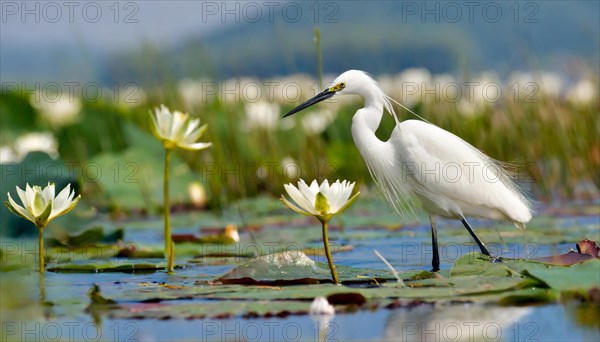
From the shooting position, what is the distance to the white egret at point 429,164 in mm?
4879

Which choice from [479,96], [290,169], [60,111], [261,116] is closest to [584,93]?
[479,96]

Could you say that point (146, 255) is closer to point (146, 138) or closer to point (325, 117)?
point (146, 138)

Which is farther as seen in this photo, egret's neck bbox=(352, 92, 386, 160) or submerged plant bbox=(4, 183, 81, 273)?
egret's neck bbox=(352, 92, 386, 160)

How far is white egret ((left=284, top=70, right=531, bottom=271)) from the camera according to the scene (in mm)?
4879

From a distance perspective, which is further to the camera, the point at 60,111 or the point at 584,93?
the point at 584,93

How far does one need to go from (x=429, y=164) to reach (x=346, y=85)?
0.57 meters

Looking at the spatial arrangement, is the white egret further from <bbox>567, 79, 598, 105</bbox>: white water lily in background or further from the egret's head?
<bbox>567, 79, 598, 105</bbox>: white water lily in background

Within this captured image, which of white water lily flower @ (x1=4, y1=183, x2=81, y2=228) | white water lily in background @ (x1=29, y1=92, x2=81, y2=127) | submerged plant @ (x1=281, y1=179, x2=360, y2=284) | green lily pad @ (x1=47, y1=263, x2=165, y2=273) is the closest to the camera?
submerged plant @ (x1=281, y1=179, x2=360, y2=284)

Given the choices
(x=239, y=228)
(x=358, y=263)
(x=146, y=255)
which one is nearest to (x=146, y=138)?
(x=239, y=228)

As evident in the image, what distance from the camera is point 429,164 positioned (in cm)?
494

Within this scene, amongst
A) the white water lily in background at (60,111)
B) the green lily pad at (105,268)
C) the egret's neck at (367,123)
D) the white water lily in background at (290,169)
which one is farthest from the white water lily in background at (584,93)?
the green lily pad at (105,268)

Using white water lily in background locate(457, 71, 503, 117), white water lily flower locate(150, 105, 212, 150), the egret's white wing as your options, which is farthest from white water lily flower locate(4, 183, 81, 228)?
white water lily in background locate(457, 71, 503, 117)

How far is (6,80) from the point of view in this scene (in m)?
10.1

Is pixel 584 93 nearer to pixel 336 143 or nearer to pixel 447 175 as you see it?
pixel 336 143
